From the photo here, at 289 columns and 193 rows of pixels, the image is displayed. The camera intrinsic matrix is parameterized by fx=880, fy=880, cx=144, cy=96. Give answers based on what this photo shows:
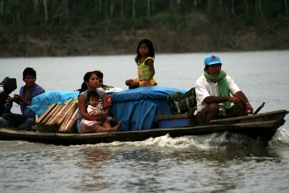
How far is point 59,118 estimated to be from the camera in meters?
11.7

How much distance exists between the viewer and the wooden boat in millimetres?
9773

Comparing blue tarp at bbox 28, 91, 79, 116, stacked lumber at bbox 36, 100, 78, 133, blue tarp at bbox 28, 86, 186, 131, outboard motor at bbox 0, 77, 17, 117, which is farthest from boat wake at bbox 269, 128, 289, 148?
outboard motor at bbox 0, 77, 17, 117

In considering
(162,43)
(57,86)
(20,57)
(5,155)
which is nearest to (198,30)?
(162,43)

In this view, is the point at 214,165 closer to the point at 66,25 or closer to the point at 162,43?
the point at 162,43

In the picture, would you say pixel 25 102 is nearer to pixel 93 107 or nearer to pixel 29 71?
pixel 29 71

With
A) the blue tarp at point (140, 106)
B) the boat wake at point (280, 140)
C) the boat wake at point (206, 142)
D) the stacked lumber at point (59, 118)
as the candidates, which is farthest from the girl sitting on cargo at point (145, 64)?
the boat wake at point (280, 140)

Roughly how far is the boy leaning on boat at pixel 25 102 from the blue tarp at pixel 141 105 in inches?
53.7

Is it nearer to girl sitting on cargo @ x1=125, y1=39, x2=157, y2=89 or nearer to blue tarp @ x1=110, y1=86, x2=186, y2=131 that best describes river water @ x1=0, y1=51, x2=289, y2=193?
blue tarp @ x1=110, y1=86, x2=186, y2=131

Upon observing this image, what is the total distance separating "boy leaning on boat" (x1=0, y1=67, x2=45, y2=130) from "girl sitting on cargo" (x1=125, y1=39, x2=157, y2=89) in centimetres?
143

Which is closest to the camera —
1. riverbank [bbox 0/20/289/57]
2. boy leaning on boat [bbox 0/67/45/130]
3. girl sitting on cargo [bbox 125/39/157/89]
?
girl sitting on cargo [bbox 125/39/157/89]

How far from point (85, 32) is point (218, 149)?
142 feet

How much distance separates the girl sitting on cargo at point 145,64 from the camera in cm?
1139

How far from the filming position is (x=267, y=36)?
49250mm

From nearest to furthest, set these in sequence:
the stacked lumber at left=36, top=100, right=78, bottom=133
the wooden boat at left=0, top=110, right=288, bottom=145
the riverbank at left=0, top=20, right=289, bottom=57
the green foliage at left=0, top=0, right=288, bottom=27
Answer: the wooden boat at left=0, top=110, right=288, bottom=145
the stacked lumber at left=36, top=100, right=78, bottom=133
the riverbank at left=0, top=20, right=289, bottom=57
the green foliage at left=0, top=0, right=288, bottom=27
